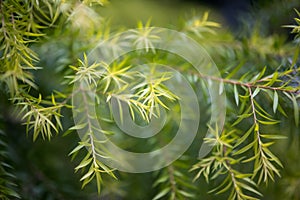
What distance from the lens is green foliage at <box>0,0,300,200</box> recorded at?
0.32 metres

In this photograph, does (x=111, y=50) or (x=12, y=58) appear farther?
(x=111, y=50)

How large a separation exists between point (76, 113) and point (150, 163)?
12cm

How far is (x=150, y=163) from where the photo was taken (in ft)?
1.38

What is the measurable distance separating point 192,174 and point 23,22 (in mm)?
287

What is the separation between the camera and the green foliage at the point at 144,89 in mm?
318

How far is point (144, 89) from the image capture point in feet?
1.09

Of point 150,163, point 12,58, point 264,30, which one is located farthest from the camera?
point 264,30

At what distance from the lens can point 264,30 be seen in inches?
21.7

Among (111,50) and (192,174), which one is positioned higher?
→ (111,50)

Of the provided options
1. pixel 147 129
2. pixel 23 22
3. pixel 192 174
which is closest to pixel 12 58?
pixel 23 22

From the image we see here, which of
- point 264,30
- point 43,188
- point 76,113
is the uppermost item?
point 264,30

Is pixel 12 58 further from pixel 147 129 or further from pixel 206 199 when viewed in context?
pixel 206 199

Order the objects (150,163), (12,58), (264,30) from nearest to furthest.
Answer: (12,58)
(150,163)
(264,30)

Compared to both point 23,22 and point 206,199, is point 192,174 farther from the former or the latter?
point 23,22
